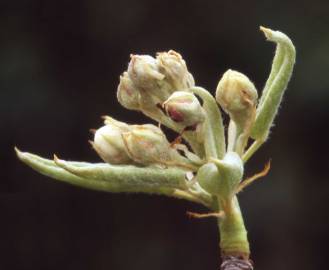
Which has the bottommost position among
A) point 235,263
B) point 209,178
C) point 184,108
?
point 235,263

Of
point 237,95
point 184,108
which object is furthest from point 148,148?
point 237,95

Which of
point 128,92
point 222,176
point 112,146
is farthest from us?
point 128,92

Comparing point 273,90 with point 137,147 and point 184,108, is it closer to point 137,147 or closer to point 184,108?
point 184,108

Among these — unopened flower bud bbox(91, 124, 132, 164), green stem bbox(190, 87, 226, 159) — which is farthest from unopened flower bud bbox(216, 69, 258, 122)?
unopened flower bud bbox(91, 124, 132, 164)

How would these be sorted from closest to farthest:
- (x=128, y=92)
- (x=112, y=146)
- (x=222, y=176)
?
(x=222, y=176) < (x=112, y=146) < (x=128, y=92)

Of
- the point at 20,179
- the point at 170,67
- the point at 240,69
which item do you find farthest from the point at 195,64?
the point at 170,67

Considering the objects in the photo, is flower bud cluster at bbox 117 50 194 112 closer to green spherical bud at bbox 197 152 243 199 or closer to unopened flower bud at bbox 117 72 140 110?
unopened flower bud at bbox 117 72 140 110

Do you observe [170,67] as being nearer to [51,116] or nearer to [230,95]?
[230,95]
